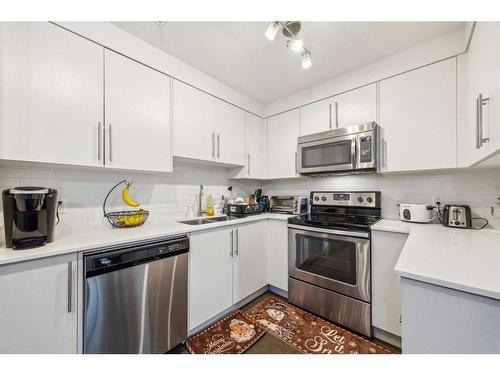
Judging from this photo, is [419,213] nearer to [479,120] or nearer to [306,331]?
[479,120]

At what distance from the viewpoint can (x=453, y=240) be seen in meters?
1.16

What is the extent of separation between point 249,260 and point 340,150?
4.72ft

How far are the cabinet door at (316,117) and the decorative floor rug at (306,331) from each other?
1.87 metres

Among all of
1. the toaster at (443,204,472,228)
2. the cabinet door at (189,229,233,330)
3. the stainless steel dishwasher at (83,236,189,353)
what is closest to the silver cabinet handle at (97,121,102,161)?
the stainless steel dishwasher at (83,236,189,353)

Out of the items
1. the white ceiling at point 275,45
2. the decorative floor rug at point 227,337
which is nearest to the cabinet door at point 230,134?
the white ceiling at point 275,45

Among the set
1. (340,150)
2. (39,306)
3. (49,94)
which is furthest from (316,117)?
(39,306)

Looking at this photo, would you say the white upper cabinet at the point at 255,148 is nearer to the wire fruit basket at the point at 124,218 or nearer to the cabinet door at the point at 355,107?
the cabinet door at the point at 355,107

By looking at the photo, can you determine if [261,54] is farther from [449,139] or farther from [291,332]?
[291,332]

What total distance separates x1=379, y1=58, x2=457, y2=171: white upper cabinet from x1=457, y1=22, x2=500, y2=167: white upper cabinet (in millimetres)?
48

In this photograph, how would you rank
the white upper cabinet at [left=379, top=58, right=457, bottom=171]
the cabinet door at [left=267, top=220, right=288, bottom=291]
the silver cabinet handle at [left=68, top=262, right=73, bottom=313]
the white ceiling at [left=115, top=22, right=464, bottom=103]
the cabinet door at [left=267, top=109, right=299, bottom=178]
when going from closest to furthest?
the silver cabinet handle at [left=68, top=262, right=73, bottom=313]
the white ceiling at [left=115, top=22, right=464, bottom=103]
the white upper cabinet at [left=379, top=58, right=457, bottom=171]
the cabinet door at [left=267, top=220, right=288, bottom=291]
the cabinet door at [left=267, top=109, right=299, bottom=178]

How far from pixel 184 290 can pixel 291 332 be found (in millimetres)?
948

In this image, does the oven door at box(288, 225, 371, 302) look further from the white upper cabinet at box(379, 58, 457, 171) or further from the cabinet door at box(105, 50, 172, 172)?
the cabinet door at box(105, 50, 172, 172)

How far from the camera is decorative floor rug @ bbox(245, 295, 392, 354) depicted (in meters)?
1.46

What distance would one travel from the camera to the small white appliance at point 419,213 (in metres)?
1.66
